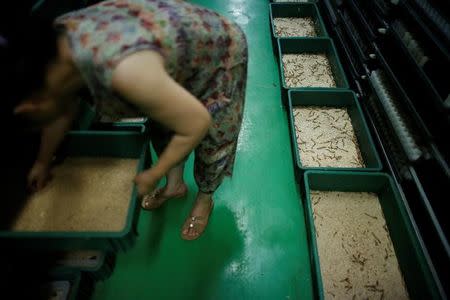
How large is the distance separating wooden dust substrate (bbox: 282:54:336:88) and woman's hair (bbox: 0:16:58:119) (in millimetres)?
2529

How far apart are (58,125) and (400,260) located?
88.9 inches

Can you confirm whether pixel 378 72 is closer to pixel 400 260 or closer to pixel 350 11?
pixel 350 11

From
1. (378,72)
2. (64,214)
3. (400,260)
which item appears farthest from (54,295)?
(378,72)

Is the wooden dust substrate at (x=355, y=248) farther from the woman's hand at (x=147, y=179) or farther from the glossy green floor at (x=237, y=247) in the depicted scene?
the woman's hand at (x=147, y=179)

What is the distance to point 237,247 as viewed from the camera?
1937mm

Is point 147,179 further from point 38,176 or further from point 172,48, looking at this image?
point 38,176

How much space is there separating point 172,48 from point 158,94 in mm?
213

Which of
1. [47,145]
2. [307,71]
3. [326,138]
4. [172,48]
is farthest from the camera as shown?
[307,71]

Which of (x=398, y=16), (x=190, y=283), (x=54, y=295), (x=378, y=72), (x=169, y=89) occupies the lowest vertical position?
(x=190, y=283)

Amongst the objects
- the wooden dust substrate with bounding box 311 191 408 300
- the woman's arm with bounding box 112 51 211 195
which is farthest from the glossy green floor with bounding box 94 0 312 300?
the woman's arm with bounding box 112 51 211 195

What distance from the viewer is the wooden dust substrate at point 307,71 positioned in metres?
3.11

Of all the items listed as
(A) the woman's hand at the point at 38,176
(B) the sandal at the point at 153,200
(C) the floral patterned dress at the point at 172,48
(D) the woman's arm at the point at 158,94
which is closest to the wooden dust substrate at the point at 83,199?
(A) the woman's hand at the point at 38,176

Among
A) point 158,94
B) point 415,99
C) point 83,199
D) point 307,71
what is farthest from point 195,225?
point 307,71

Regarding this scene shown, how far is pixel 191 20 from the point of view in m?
1.06
